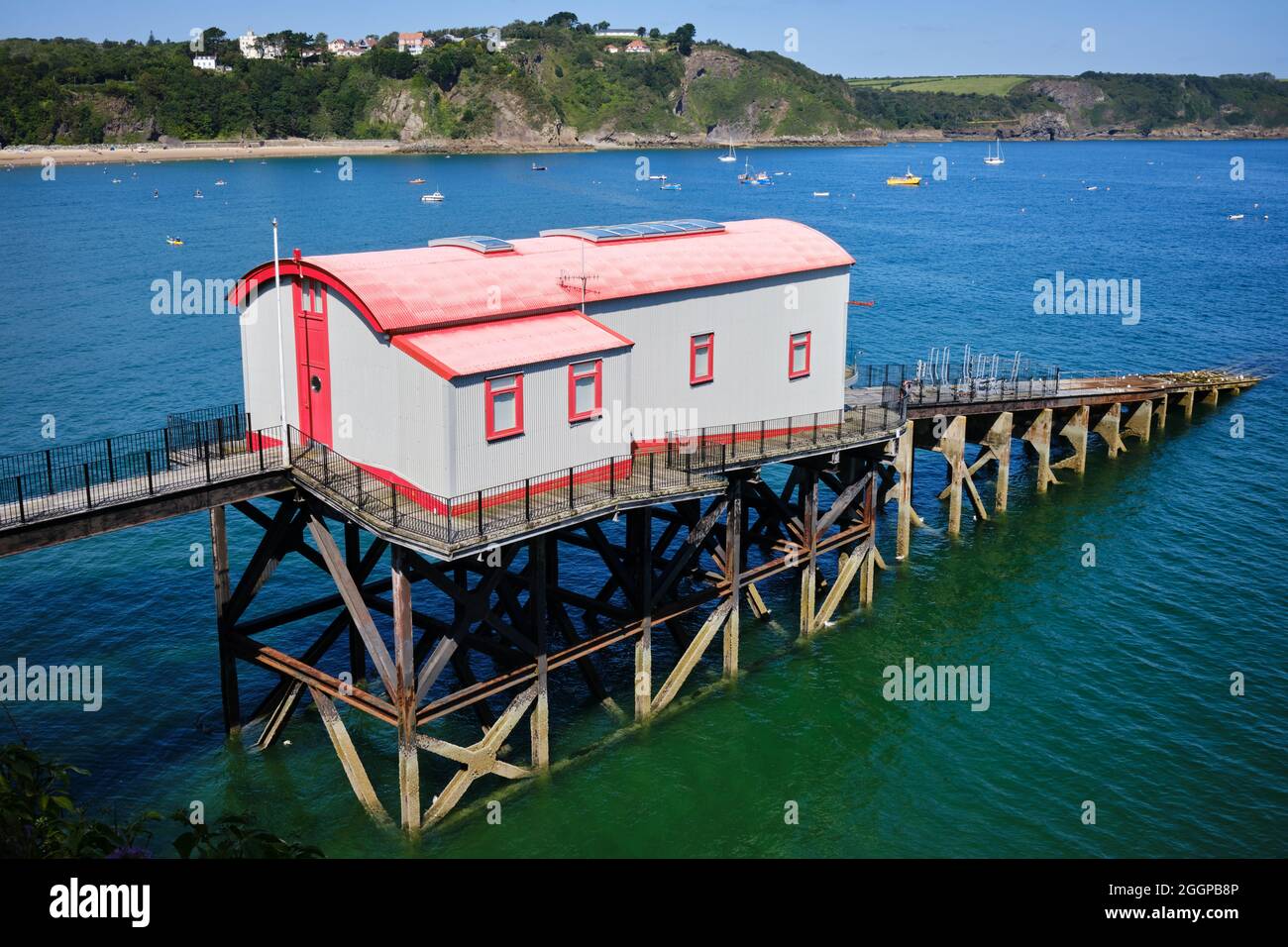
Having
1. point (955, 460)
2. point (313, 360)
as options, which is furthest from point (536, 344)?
point (955, 460)

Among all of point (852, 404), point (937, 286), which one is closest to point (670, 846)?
point (852, 404)

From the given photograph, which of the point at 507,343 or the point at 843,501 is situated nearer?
the point at 507,343

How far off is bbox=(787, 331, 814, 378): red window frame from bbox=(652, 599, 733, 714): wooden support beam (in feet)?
24.5

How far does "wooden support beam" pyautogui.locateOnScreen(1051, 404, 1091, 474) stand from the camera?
56.0 meters

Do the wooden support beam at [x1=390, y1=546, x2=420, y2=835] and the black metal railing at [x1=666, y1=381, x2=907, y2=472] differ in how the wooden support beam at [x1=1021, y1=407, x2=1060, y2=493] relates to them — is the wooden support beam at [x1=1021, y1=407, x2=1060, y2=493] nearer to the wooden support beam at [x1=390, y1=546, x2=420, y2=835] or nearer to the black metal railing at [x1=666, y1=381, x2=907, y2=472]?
the black metal railing at [x1=666, y1=381, x2=907, y2=472]

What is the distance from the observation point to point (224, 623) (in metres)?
30.5

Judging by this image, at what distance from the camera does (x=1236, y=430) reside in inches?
2434

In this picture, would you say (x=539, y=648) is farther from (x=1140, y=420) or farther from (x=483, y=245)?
(x=1140, y=420)

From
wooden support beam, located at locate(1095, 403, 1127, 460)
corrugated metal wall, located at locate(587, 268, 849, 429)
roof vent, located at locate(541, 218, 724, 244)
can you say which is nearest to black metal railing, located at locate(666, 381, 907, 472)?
corrugated metal wall, located at locate(587, 268, 849, 429)

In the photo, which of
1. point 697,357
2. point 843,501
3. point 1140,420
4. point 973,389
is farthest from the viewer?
point 1140,420

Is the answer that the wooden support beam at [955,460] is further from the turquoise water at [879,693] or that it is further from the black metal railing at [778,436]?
the black metal railing at [778,436]

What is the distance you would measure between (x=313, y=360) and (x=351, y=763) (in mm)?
9996

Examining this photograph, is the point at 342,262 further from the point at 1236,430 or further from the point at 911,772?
the point at 1236,430

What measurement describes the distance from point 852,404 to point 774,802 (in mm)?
17587
